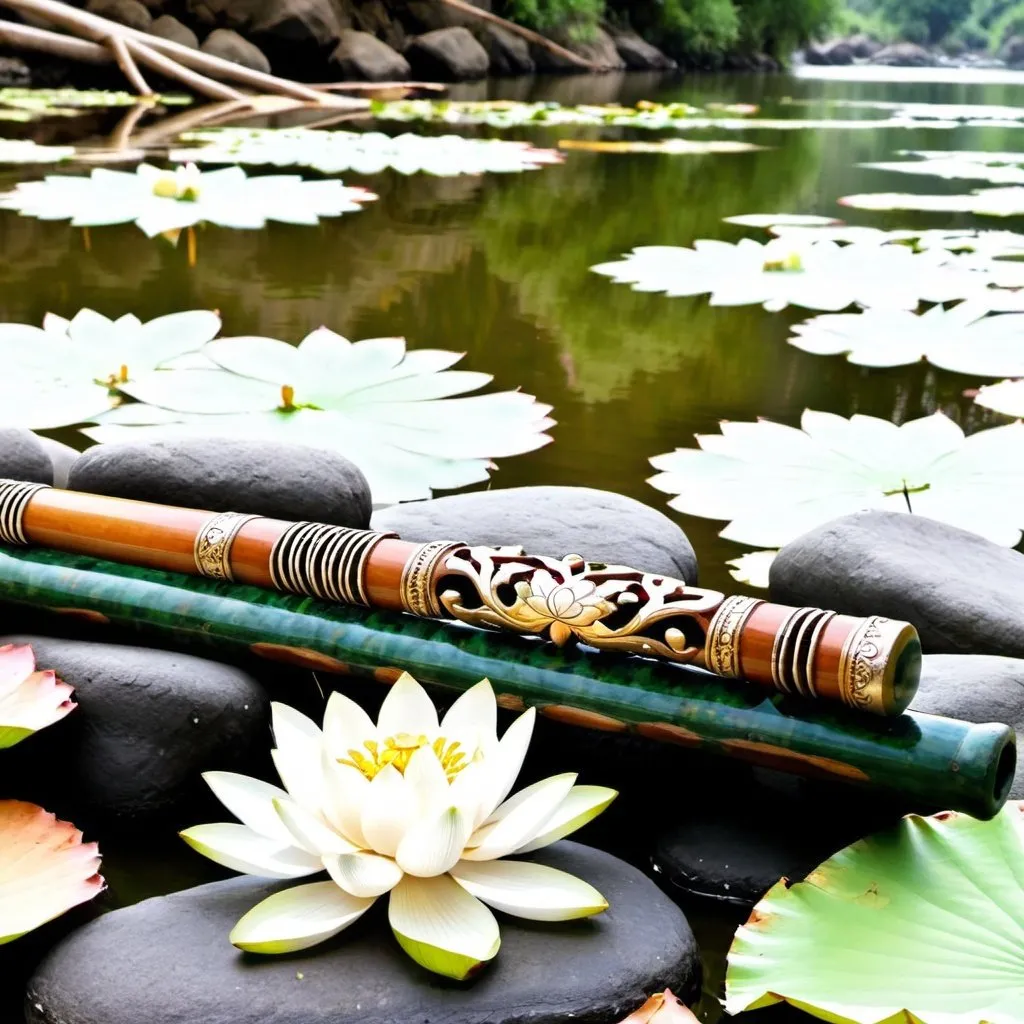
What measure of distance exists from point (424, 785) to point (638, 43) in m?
11.7

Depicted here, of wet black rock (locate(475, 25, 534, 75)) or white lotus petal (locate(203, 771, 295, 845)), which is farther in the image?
wet black rock (locate(475, 25, 534, 75))

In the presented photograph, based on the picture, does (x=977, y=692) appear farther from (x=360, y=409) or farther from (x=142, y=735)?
(x=360, y=409)

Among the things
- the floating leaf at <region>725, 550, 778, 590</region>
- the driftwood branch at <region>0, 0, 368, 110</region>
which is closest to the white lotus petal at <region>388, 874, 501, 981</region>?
the floating leaf at <region>725, 550, 778, 590</region>

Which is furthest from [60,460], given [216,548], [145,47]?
[145,47]

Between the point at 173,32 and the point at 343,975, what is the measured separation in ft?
25.0

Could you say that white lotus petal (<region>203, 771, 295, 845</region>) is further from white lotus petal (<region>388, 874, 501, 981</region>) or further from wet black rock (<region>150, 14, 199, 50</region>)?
wet black rock (<region>150, 14, 199, 50</region>)

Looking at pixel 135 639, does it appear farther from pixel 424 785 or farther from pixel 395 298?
pixel 395 298

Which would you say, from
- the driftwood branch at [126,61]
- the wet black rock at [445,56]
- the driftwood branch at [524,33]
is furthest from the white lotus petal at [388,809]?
the wet black rock at [445,56]

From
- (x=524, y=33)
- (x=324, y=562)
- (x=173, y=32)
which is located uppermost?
(x=524, y=33)

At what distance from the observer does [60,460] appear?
1083 mm

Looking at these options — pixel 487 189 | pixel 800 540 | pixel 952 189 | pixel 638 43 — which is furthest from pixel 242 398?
pixel 638 43

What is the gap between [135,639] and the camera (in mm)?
797

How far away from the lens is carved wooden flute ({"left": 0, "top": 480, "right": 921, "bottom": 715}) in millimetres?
620

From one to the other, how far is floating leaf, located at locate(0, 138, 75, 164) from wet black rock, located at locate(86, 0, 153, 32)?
12.7 ft
